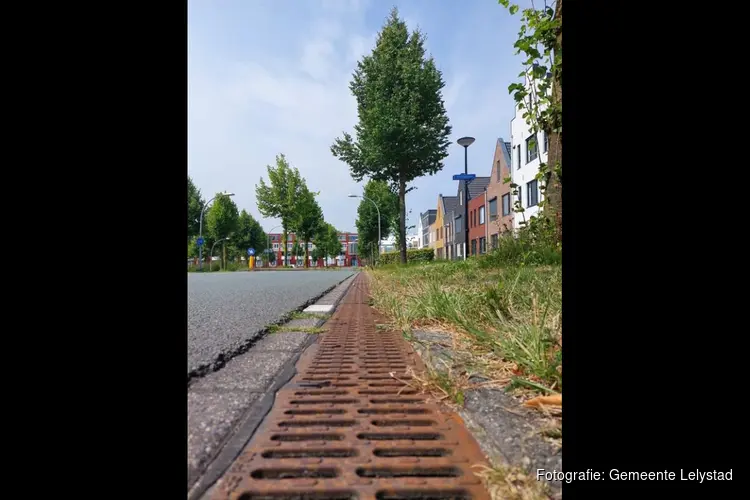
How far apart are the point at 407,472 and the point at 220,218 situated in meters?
35.9

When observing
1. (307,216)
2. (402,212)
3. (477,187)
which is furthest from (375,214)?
(402,212)

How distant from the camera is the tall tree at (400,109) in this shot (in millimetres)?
13672

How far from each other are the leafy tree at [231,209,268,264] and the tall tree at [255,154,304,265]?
14.6 metres

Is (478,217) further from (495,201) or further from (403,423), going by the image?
(403,423)

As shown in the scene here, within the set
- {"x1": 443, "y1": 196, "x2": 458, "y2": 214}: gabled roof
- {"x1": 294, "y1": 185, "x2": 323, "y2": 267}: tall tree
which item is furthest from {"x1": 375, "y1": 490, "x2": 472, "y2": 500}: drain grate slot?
{"x1": 443, "y1": 196, "x2": 458, "y2": 214}: gabled roof

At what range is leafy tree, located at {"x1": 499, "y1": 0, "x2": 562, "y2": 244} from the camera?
114 inches

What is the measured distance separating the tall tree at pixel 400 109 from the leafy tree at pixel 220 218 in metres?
21.5

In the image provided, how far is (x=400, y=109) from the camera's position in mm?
13633

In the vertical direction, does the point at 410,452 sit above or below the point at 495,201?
below
